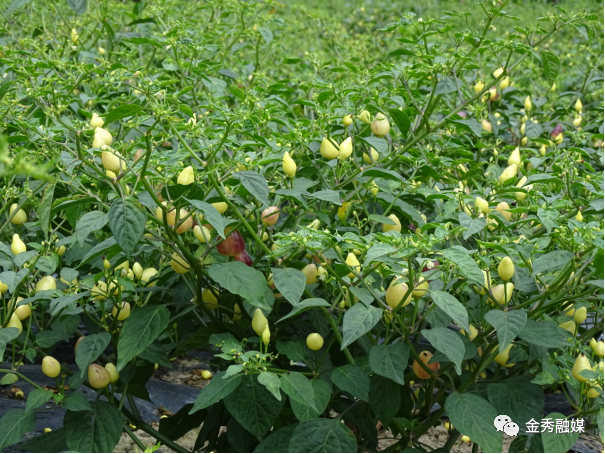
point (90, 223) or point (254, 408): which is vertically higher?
point (90, 223)

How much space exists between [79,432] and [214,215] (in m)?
0.69

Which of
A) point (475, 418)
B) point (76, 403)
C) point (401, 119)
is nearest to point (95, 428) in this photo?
point (76, 403)

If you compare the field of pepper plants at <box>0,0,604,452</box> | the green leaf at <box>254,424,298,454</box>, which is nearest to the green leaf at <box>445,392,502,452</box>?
the field of pepper plants at <box>0,0,604,452</box>

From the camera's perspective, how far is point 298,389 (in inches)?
53.7

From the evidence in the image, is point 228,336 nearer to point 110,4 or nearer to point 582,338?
point 582,338

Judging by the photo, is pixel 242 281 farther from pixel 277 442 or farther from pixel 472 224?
pixel 472 224

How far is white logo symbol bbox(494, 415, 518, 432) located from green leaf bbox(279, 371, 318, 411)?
0.43m

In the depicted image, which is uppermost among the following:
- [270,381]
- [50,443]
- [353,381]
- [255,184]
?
[255,184]

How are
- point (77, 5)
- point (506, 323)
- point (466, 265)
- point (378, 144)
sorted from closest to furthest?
1. point (466, 265)
2. point (506, 323)
3. point (378, 144)
4. point (77, 5)

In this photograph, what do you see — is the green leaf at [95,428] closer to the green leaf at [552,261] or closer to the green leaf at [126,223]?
the green leaf at [126,223]

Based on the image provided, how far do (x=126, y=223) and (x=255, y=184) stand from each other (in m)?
0.29

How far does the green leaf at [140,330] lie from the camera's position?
148cm

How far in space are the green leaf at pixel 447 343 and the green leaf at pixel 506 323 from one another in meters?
0.08

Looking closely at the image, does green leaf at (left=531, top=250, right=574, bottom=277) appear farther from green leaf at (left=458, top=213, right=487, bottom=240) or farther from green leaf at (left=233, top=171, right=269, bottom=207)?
green leaf at (left=233, top=171, right=269, bottom=207)
